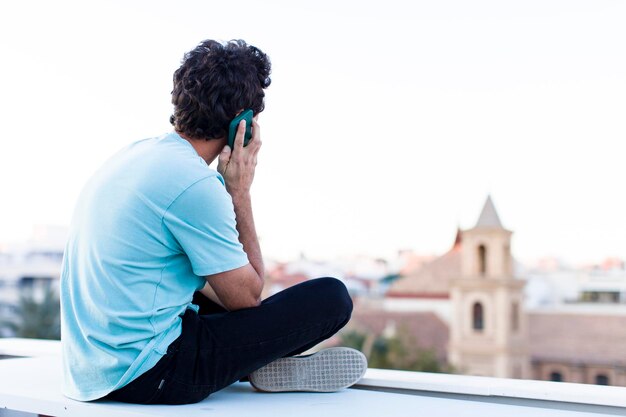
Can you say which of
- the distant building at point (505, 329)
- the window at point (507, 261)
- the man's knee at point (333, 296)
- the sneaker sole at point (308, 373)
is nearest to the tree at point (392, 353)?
the distant building at point (505, 329)

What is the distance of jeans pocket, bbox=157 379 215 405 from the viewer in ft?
4.60

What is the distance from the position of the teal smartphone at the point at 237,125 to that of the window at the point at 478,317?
116 feet

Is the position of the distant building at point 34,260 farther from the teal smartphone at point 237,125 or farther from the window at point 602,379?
the teal smartphone at point 237,125

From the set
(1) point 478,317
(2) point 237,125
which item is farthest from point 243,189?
(1) point 478,317

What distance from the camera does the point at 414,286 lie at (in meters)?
43.6

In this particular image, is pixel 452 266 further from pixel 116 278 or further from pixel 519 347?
pixel 116 278

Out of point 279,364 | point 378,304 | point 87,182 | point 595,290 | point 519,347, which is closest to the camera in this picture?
point 87,182

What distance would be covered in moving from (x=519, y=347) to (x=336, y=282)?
3586 cm

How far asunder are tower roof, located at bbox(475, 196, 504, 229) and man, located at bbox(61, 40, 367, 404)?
35012mm

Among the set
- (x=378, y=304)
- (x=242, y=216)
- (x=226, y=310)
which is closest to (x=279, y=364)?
(x=226, y=310)

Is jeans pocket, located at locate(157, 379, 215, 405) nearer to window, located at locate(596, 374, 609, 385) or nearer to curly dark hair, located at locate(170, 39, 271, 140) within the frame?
curly dark hair, located at locate(170, 39, 271, 140)

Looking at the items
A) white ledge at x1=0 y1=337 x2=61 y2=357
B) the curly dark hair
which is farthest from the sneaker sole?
white ledge at x1=0 y1=337 x2=61 y2=357

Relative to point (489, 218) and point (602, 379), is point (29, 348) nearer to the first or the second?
point (489, 218)

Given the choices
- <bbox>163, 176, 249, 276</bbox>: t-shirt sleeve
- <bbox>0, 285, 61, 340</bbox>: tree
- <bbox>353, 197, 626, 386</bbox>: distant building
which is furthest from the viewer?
<bbox>353, 197, 626, 386</bbox>: distant building
